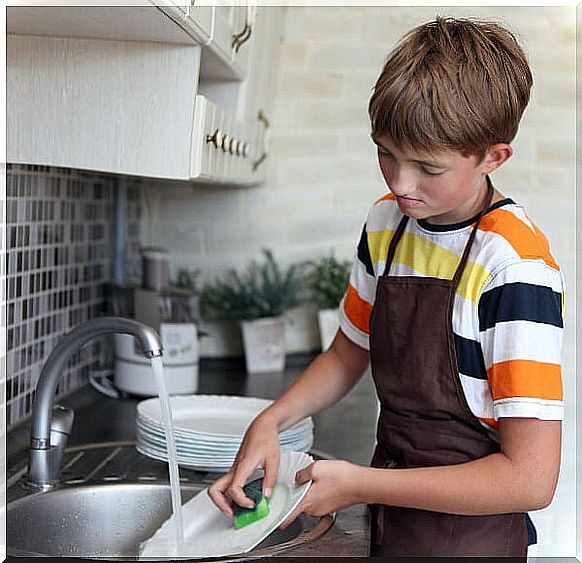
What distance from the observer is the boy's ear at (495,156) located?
121 centimetres

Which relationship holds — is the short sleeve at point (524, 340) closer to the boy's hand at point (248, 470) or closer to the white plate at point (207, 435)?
the boy's hand at point (248, 470)

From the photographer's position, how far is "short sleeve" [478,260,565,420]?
45.8 inches

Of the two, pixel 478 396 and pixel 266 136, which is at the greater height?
pixel 266 136

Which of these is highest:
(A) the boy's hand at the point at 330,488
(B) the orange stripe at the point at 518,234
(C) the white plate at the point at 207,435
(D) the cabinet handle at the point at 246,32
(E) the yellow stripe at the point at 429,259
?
(D) the cabinet handle at the point at 246,32

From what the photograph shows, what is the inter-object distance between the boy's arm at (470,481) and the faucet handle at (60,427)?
47cm

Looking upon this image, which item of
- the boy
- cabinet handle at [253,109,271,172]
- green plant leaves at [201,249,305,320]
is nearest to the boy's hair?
the boy

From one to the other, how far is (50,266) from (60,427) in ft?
1.85

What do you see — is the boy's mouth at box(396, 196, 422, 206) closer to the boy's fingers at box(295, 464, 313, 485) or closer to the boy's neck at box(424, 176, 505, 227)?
the boy's neck at box(424, 176, 505, 227)

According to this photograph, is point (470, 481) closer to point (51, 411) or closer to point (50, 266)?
point (51, 411)

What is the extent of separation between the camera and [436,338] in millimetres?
1288

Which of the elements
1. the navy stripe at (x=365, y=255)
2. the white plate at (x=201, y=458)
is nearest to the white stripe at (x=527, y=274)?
the navy stripe at (x=365, y=255)

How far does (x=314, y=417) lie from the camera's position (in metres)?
2.15

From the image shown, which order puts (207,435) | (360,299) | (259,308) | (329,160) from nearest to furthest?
(360,299), (207,435), (259,308), (329,160)

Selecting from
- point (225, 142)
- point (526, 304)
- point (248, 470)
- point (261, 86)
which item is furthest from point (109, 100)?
point (261, 86)
